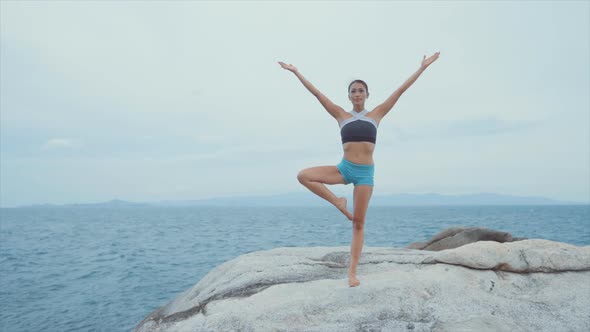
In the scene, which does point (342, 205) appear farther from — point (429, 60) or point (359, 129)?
point (429, 60)

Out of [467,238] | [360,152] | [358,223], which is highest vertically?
[360,152]

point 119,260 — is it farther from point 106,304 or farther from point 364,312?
point 364,312

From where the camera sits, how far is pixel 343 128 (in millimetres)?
6527

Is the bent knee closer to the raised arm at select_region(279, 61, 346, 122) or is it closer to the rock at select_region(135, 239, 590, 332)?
the rock at select_region(135, 239, 590, 332)

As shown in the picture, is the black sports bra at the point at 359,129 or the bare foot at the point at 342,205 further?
Result: the bare foot at the point at 342,205

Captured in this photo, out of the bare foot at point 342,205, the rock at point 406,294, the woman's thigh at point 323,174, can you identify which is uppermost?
the woman's thigh at point 323,174

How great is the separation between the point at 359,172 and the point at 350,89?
1.29 m

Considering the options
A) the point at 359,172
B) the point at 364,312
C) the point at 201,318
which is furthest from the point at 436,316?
the point at 201,318

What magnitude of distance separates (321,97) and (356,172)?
4.28 feet

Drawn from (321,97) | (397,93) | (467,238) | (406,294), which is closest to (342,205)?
(406,294)

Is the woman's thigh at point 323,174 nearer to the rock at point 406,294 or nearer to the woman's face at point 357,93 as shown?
the woman's face at point 357,93

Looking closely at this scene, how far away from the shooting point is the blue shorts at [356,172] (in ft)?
20.9

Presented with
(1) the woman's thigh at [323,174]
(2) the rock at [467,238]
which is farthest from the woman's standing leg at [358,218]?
(2) the rock at [467,238]

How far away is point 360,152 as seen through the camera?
6352mm
